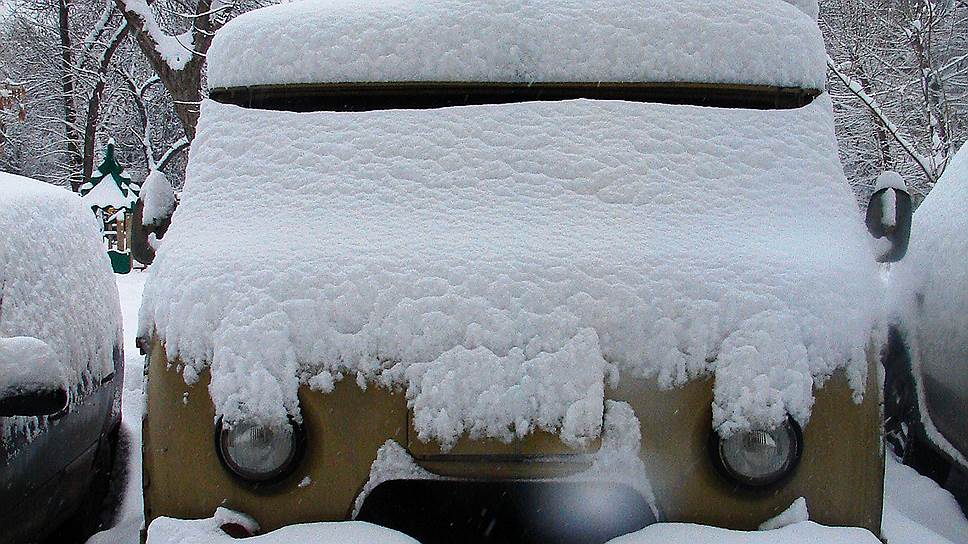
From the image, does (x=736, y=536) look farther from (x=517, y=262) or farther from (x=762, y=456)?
(x=517, y=262)

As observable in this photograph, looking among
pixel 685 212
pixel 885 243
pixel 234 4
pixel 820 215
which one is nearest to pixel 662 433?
pixel 685 212

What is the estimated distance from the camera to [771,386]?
5.98ft

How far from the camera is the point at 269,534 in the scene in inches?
69.9

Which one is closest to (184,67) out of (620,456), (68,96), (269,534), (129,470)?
(129,470)

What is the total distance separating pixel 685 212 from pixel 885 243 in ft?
2.21

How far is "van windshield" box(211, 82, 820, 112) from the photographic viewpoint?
2.44 m

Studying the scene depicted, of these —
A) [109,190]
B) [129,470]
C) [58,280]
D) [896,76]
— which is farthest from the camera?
[109,190]

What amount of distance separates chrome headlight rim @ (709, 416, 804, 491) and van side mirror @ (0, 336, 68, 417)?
4.93ft

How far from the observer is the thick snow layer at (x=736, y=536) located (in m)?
1.74

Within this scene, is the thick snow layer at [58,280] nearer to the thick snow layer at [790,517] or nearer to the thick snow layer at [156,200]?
the thick snow layer at [156,200]

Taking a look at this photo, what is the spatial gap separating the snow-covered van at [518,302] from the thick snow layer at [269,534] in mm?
39

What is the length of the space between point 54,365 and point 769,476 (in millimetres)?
1641

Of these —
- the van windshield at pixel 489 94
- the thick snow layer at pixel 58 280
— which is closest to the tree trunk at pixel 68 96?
the thick snow layer at pixel 58 280

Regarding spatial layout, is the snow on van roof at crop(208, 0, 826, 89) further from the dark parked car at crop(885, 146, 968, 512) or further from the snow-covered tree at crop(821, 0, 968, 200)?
the snow-covered tree at crop(821, 0, 968, 200)
